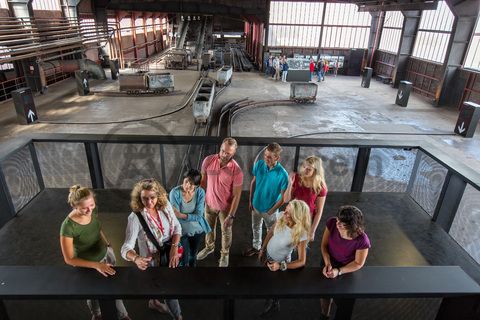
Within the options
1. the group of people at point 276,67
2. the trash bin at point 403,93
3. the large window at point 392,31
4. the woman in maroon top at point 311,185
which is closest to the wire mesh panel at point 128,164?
the woman in maroon top at point 311,185

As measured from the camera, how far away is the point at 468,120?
Answer: 12.6 meters

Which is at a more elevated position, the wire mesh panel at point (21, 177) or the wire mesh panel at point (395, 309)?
the wire mesh panel at point (21, 177)

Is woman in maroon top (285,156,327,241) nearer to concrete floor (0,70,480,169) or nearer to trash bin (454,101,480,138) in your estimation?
concrete floor (0,70,480,169)

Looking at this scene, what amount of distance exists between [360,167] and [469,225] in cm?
349

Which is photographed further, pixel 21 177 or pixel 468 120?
pixel 468 120

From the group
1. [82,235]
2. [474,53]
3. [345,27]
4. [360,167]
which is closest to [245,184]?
[360,167]

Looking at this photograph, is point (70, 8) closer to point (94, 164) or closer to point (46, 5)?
point (46, 5)

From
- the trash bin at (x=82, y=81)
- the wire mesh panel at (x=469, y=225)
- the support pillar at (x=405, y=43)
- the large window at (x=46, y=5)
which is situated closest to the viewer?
the wire mesh panel at (x=469, y=225)

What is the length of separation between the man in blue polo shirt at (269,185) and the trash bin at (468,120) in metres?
12.5

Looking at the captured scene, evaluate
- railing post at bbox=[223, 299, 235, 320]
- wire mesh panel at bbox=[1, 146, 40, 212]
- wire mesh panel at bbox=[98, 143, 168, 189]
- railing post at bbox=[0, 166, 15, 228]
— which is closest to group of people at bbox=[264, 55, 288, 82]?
wire mesh panel at bbox=[98, 143, 168, 189]

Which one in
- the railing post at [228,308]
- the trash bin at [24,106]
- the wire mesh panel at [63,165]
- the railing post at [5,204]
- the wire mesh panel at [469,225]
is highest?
the railing post at [228,308]

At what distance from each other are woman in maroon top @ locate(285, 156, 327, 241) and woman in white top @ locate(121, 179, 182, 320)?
1.40 m

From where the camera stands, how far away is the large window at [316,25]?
25.6 meters

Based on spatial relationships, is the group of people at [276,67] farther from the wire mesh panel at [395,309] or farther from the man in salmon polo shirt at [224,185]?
the wire mesh panel at [395,309]
